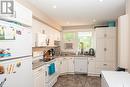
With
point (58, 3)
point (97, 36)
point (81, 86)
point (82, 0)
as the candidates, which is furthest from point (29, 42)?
point (97, 36)

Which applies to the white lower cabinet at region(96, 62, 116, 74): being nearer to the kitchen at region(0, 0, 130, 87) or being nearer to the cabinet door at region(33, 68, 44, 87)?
the kitchen at region(0, 0, 130, 87)

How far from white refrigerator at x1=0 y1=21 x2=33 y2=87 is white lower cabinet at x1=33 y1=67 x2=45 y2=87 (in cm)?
56

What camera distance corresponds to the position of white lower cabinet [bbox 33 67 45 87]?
2.90 meters

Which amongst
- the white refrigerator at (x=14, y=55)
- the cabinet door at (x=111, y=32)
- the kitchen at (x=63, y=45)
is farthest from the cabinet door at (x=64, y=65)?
the white refrigerator at (x=14, y=55)

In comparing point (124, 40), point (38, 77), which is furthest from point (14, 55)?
point (124, 40)

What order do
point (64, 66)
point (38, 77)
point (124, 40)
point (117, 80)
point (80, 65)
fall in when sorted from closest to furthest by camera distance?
point (117, 80)
point (124, 40)
point (38, 77)
point (64, 66)
point (80, 65)

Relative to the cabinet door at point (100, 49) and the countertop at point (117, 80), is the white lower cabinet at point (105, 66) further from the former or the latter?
the countertop at point (117, 80)

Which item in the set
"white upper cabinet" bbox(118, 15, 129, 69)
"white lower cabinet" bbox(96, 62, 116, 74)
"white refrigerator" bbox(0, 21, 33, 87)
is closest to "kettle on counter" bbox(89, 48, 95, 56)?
"white lower cabinet" bbox(96, 62, 116, 74)

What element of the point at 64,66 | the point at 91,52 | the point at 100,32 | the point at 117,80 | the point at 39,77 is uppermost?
the point at 100,32

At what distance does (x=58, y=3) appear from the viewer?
3238 mm

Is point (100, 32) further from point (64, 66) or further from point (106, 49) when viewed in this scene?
point (64, 66)

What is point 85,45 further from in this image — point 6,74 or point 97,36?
point 6,74

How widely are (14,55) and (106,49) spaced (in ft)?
14.8

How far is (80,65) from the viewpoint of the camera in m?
6.06
